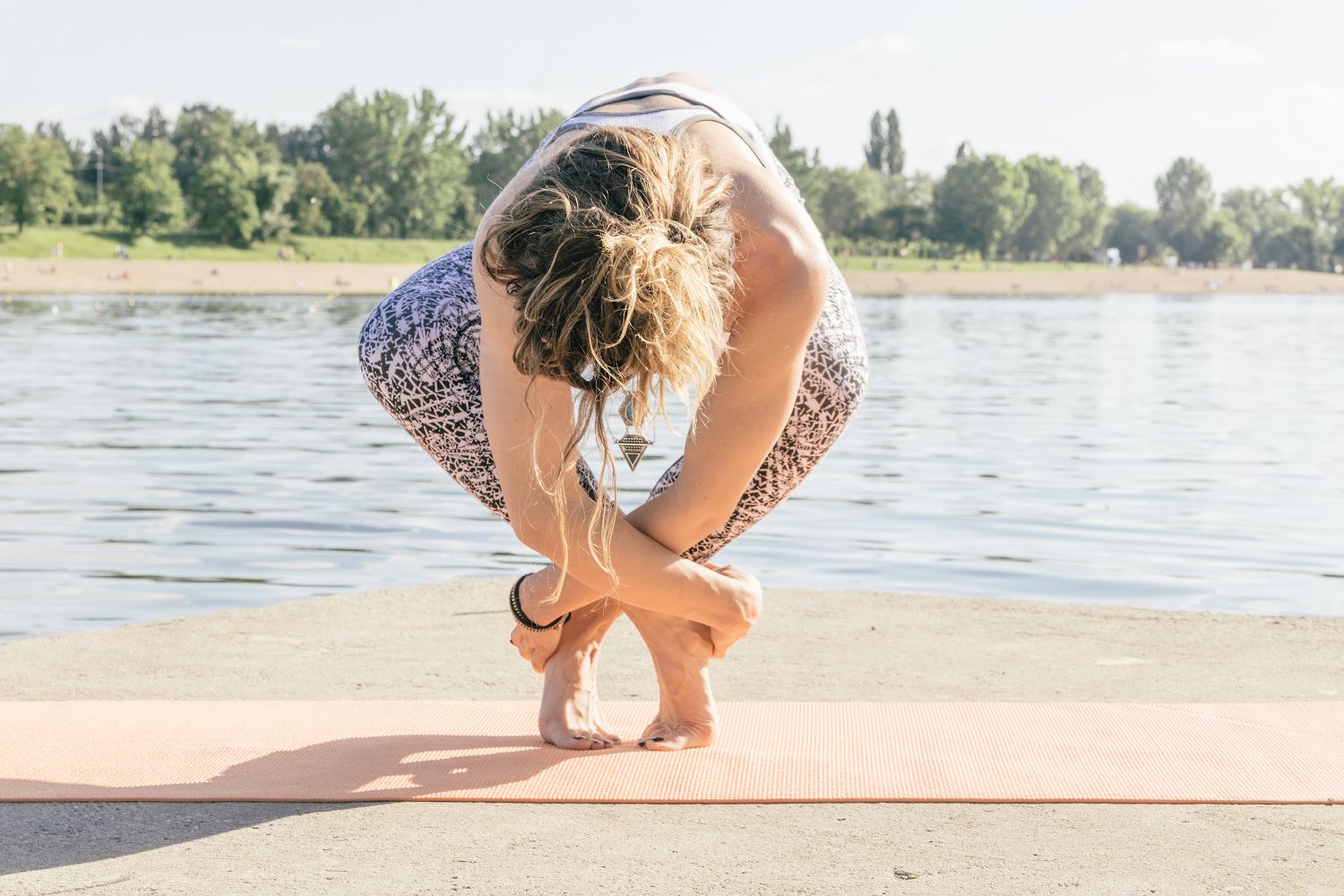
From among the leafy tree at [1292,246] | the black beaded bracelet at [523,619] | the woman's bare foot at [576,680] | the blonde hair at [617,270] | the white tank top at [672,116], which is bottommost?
the woman's bare foot at [576,680]

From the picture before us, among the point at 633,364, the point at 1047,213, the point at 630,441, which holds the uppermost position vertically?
the point at 1047,213

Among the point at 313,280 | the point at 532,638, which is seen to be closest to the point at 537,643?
the point at 532,638

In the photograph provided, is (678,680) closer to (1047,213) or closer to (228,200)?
(228,200)

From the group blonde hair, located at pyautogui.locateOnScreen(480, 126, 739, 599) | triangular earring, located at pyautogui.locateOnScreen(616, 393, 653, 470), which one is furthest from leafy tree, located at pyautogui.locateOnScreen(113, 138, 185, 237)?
blonde hair, located at pyautogui.locateOnScreen(480, 126, 739, 599)

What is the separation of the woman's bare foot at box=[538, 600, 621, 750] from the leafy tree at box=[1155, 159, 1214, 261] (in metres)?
135

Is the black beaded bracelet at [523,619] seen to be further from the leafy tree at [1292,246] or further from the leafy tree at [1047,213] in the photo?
the leafy tree at [1292,246]

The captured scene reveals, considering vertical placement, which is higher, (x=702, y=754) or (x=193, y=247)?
(x=193, y=247)

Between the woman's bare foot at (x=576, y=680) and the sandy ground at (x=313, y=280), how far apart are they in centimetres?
5114

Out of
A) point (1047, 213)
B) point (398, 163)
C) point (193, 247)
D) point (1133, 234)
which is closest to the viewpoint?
point (193, 247)

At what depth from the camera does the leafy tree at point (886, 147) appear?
13838cm

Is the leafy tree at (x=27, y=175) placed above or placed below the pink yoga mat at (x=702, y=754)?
above

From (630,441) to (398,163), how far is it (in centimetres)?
8816

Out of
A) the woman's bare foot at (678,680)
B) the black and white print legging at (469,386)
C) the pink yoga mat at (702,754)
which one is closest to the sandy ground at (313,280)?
the pink yoga mat at (702,754)

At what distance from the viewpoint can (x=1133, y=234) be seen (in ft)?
436
